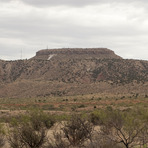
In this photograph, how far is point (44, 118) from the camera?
1738 cm

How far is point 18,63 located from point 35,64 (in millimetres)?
8244

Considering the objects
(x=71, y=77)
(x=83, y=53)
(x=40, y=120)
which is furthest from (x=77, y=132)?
(x=83, y=53)

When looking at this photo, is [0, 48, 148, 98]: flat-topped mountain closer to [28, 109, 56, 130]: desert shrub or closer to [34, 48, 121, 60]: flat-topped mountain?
[34, 48, 121, 60]: flat-topped mountain

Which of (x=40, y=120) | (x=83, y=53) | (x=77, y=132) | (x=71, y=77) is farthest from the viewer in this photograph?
(x=83, y=53)

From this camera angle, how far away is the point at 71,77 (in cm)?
8756

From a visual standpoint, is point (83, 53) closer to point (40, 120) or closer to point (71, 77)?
point (71, 77)

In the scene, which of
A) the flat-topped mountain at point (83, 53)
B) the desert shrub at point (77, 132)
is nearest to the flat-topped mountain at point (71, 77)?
the flat-topped mountain at point (83, 53)

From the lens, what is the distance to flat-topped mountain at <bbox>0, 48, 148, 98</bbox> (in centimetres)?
6906

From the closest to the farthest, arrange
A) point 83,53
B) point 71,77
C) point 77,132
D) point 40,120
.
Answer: point 77,132
point 40,120
point 71,77
point 83,53

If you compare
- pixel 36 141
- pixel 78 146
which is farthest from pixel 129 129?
pixel 36 141

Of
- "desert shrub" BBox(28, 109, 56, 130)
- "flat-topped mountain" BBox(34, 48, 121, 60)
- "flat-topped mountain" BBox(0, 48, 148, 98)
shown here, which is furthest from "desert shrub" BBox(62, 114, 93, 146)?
"flat-topped mountain" BBox(34, 48, 121, 60)

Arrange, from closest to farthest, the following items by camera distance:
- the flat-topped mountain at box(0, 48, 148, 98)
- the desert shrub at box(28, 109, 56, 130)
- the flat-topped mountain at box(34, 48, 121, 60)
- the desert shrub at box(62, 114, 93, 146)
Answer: the desert shrub at box(62, 114, 93, 146), the desert shrub at box(28, 109, 56, 130), the flat-topped mountain at box(0, 48, 148, 98), the flat-topped mountain at box(34, 48, 121, 60)

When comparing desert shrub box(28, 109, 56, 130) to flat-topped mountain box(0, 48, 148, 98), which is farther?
flat-topped mountain box(0, 48, 148, 98)

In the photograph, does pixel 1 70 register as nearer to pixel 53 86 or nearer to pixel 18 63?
pixel 18 63
